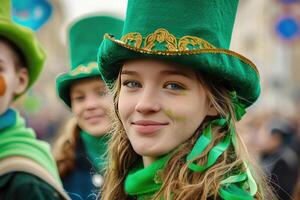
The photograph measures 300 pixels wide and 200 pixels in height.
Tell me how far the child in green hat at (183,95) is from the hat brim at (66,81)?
156 centimetres

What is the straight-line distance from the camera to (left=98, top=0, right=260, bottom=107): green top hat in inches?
113

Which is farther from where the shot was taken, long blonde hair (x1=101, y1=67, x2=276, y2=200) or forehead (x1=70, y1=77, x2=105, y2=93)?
forehead (x1=70, y1=77, x2=105, y2=93)

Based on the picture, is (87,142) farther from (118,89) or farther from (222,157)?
(222,157)

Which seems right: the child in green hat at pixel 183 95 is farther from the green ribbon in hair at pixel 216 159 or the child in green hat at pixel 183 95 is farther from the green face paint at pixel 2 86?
the green face paint at pixel 2 86

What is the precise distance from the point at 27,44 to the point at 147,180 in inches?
52.5

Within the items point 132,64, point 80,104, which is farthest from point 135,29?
point 80,104

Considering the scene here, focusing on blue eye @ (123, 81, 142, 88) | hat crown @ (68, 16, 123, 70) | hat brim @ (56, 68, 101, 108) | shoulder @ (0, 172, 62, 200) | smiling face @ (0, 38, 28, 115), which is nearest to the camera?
blue eye @ (123, 81, 142, 88)

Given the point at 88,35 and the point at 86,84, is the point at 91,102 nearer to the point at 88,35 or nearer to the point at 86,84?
the point at 86,84

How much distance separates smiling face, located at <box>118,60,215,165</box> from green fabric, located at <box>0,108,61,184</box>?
0.82 meters

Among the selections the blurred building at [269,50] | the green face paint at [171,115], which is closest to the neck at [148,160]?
the green face paint at [171,115]

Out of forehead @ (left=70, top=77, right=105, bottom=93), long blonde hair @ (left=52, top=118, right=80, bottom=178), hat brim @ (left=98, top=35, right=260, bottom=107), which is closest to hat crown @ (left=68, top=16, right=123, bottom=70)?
forehead @ (left=70, top=77, right=105, bottom=93)

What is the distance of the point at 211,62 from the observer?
2.88 meters

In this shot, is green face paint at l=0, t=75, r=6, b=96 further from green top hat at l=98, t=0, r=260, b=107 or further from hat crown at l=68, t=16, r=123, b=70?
hat crown at l=68, t=16, r=123, b=70

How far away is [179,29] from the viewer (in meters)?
2.92
